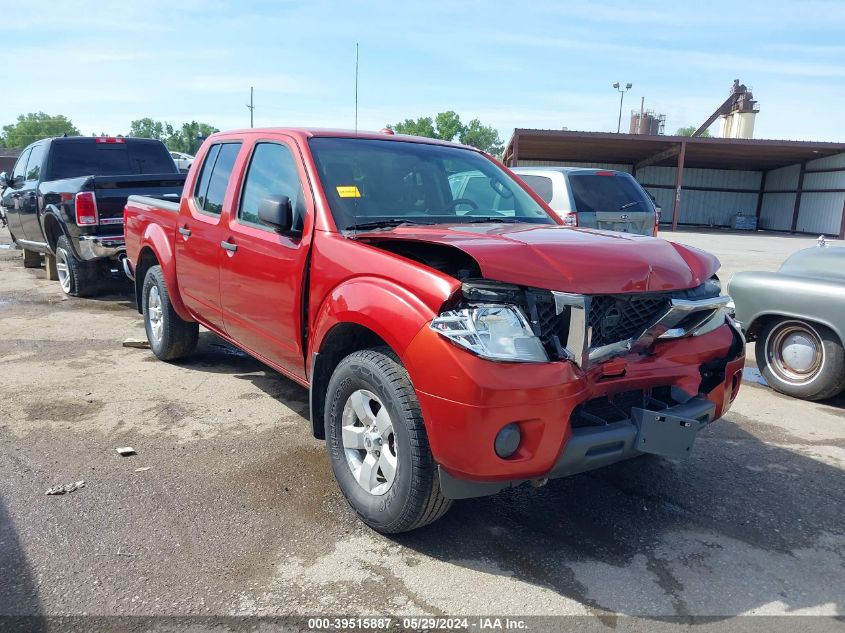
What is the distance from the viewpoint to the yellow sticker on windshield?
11.9 feet

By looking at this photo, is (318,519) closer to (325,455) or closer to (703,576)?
(325,455)

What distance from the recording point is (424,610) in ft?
8.46

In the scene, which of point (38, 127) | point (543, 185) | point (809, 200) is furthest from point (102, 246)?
point (38, 127)

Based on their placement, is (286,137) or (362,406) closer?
(362,406)

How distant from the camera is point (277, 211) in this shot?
11.2 feet

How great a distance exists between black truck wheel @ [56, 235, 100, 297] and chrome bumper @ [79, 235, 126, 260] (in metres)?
0.73

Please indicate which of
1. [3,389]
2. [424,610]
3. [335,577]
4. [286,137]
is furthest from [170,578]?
[3,389]

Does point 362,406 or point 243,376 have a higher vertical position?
point 362,406

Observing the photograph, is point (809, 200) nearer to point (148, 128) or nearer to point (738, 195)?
point (738, 195)

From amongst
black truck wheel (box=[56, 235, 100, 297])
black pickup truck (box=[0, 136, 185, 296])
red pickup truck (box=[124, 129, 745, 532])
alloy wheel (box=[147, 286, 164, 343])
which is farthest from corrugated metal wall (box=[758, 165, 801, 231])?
alloy wheel (box=[147, 286, 164, 343])

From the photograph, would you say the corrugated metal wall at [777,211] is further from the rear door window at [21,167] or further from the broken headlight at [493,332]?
the broken headlight at [493,332]

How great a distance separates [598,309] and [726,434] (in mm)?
2340

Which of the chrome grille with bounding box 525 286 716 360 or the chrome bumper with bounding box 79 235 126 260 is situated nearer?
the chrome grille with bounding box 525 286 716 360

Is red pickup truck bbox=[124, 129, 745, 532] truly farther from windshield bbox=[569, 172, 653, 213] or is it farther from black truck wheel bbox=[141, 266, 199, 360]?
windshield bbox=[569, 172, 653, 213]
